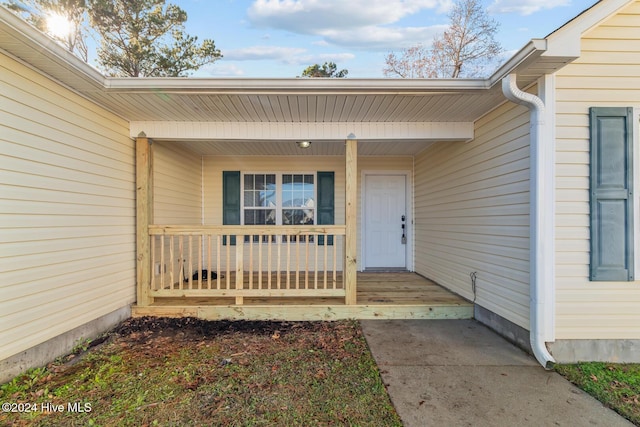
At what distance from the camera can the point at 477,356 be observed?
2.76 metres

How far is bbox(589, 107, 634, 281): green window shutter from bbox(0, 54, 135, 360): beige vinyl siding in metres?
4.76

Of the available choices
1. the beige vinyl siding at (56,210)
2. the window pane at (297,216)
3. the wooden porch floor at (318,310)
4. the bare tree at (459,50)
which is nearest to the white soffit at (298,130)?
the beige vinyl siding at (56,210)

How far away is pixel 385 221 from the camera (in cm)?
587

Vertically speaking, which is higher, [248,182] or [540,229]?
[248,182]

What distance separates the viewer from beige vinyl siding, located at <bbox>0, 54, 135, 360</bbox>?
2.28 meters

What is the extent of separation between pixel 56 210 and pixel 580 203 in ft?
15.4

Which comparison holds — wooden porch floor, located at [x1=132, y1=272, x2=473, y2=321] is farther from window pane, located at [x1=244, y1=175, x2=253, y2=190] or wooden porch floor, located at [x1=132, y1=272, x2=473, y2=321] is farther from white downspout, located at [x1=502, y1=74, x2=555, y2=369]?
window pane, located at [x1=244, y1=175, x2=253, y2=190]

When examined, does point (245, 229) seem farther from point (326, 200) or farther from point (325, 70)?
point (325, 70)

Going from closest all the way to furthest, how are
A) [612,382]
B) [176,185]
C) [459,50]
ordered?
[612,382] → [176,185] → [459,50]

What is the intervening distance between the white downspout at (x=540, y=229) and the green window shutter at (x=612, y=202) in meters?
0.40

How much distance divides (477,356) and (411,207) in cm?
342

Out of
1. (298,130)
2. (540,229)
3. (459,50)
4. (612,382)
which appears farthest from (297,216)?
(459,50)

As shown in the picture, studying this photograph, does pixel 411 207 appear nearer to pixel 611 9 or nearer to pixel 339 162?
pixel 339 162

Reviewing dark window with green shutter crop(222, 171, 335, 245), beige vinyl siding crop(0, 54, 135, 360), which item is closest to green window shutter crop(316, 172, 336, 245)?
dark window with green shutter crop(222, 171, 335, 245)
